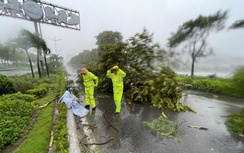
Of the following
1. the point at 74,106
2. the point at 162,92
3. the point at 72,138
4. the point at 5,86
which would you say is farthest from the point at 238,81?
the point at 5,86

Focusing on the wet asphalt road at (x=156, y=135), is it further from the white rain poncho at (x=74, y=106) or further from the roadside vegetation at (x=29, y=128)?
the roadside vegetation at (x=29, y=128)

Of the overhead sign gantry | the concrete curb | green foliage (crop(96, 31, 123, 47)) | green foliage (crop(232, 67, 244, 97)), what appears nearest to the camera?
green foliage (crop(232, 67, 244, 97))

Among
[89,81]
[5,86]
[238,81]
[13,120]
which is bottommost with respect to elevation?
[13,120]

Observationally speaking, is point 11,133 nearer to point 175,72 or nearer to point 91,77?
point 91,77

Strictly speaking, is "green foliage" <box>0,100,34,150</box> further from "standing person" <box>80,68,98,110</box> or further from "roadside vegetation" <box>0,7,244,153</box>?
"standing person" <box>80,68,98,110</box>

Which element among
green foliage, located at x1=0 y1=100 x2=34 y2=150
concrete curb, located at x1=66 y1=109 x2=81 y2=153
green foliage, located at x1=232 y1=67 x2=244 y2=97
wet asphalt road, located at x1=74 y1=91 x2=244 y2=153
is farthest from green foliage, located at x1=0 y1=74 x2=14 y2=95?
green foliage, located at x1=232 y1=67 x2=244 y2=97

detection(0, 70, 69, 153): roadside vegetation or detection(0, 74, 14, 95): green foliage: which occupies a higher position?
detection(0, 74, 14, 95): green foliage

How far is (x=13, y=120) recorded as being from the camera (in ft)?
13.5

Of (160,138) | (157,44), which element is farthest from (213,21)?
(160,138)

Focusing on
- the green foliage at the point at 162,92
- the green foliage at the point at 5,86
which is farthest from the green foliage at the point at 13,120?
the green foliage at the point at 162,92

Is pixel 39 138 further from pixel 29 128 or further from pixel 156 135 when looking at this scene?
pixel 156 135

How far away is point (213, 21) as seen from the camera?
51.3 ft

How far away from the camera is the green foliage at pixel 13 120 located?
11.3 feet

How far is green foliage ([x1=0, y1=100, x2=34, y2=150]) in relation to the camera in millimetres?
3459
